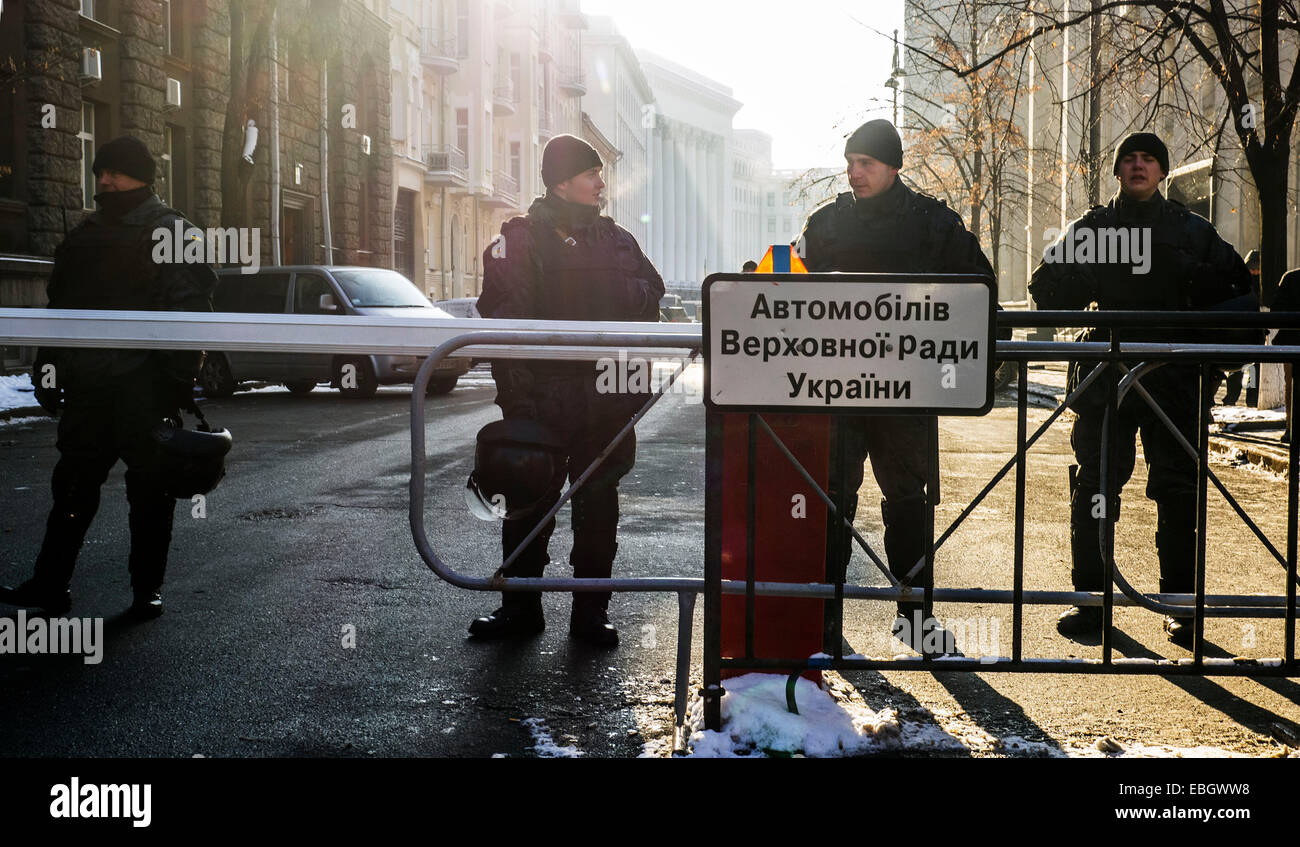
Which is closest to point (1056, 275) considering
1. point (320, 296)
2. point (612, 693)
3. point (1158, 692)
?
point (1158, 692)

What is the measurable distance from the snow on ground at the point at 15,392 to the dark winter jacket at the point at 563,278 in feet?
37.3

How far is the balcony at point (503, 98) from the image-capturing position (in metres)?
53.6

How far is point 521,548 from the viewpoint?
4.16 m

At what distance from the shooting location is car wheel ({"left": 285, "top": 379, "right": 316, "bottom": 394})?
18.0 m

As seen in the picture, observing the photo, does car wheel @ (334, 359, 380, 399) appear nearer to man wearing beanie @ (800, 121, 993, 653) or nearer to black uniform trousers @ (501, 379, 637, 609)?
black uniform trousers @ (501, 379, 637, 609)

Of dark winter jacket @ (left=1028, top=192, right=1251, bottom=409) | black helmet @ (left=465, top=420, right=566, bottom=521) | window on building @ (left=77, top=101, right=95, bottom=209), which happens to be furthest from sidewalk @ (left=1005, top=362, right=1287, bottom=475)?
window on building @ (left=77, top=101, right=95, bottom=209)

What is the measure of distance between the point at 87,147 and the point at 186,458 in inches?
720

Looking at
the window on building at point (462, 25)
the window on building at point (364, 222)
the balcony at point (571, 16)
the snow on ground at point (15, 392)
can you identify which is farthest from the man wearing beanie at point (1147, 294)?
the balcony at point (571, 16)

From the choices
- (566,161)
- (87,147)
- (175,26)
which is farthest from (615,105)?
(566,161)

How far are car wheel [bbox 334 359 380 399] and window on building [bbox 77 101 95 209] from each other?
20.0ft

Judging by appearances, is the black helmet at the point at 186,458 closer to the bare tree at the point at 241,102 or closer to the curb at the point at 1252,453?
the curb at the point at 1252,453

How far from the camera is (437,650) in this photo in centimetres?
491

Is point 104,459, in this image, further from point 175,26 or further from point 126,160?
point 175,26
